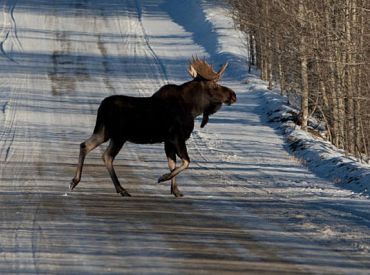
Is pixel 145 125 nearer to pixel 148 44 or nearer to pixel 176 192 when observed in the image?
pixel 176 192

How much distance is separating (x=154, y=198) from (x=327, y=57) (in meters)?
8.84

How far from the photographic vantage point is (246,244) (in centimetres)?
987

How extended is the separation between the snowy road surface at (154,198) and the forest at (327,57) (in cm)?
158

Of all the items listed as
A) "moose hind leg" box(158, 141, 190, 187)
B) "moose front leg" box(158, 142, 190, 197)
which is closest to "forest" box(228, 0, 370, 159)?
"moose front leg" box(158, 142, 190, 197)

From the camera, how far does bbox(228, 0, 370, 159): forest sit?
19.7 metres

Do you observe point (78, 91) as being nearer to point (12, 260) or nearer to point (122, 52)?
point (122, 52)

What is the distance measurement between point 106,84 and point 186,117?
1728 cm

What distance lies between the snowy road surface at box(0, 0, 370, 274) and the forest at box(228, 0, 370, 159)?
1584mm

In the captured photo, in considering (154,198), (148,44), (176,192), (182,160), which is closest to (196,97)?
(182,160)

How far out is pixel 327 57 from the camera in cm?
2120

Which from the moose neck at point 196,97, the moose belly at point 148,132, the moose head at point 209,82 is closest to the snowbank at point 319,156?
the moose head at point 209,82

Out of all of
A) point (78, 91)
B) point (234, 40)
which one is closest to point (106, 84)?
point (78, 91)

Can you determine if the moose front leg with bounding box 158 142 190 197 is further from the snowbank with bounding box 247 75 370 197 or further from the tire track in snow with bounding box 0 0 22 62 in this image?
the tire track in snow with bounding box 0 0 22 62

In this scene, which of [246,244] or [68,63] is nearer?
[246,244]
